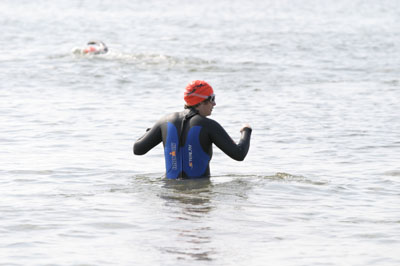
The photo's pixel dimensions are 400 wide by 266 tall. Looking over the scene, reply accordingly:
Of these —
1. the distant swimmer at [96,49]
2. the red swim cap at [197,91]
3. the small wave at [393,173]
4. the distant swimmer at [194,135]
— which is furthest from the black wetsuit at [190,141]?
the distant swimmer at [96,49]

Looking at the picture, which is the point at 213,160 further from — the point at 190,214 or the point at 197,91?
the point at 190,214

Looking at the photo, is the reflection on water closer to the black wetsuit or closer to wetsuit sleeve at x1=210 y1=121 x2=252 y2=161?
the black wetsuit

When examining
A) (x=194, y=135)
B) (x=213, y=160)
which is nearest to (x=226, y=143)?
(x=194, y=135)

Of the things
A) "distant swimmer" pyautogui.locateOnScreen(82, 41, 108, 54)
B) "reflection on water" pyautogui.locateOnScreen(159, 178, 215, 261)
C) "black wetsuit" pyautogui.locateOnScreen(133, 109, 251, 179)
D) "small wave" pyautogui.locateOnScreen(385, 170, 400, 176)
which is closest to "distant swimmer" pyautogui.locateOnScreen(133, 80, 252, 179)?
"black wetsuit" pyautogui.locateOnScreen(133, 109, 251, 179)

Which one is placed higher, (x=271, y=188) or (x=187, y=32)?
(x=187, y=32)

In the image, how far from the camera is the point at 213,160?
40.8 ft

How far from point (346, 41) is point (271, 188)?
23.5 metres

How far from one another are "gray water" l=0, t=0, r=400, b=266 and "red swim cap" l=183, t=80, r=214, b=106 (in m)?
1.06

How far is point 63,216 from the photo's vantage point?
8.73 m

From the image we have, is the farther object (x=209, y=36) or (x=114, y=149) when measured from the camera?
(x=209, y=36)

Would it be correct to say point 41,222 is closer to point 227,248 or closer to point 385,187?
point 227,248

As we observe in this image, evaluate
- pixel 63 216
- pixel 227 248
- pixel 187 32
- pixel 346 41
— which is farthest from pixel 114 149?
pixel 187 32

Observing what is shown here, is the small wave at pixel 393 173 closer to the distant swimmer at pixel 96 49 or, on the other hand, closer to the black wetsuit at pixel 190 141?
the black wetsuit at pixel 190 141

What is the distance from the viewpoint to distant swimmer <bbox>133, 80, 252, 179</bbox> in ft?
30.5
